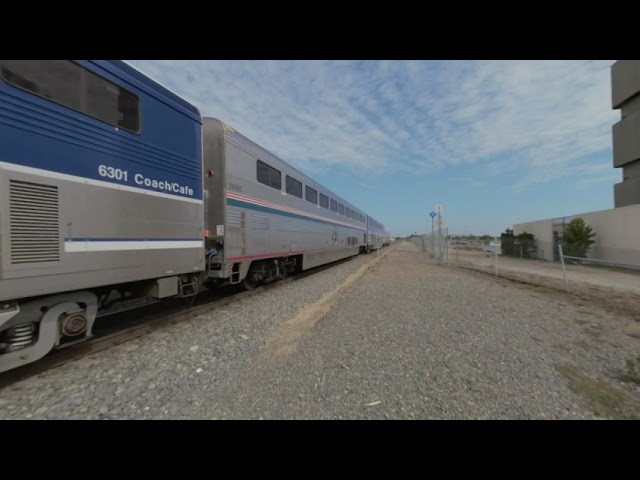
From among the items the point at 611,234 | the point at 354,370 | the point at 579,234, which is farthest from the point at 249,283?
the point at 611,234

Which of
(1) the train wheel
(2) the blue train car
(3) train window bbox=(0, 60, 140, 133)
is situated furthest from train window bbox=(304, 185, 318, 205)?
(3) train window bbox=(0, 60, 140, 133)

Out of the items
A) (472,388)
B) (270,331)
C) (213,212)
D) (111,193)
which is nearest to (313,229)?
(213,212)

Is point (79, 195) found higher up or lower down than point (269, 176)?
lower down

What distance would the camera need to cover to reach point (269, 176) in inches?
336

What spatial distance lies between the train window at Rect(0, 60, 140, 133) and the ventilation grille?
1076mm

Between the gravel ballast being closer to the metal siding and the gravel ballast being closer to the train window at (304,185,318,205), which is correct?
the metal siding

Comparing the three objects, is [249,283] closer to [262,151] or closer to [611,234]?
[262,151]

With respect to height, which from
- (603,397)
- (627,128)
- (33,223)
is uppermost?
(627,128)

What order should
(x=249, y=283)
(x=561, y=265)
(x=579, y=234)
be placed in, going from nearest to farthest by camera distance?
1. (x=249, y=283)
2. (x=561, y=265)
3. (x=579, y=234)

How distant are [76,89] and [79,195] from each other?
1293mm

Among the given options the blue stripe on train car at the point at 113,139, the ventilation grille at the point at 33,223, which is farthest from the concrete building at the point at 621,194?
the ventilation grille at the point at 33,223

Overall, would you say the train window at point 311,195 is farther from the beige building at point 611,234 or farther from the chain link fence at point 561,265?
the beige building at point 611,234

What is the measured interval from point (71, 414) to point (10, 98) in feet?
10.4
